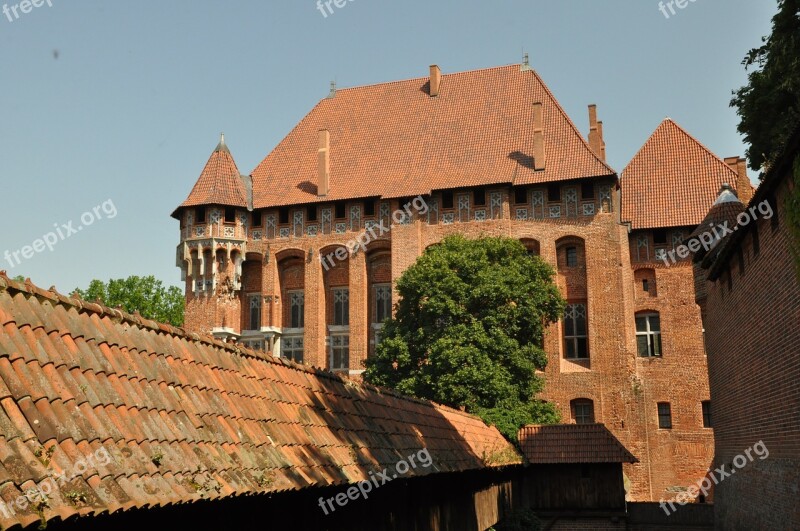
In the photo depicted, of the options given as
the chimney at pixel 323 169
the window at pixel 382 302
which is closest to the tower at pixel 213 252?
the chimney at pixel 323 169

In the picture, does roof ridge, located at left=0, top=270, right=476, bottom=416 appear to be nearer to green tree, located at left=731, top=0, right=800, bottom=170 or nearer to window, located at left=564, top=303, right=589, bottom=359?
green tree, located at left=731, top=0, right=800, bottom=170

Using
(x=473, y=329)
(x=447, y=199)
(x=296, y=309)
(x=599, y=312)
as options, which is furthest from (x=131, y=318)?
(x=296, y=309)

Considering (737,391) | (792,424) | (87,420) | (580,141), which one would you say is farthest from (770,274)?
(580,141)

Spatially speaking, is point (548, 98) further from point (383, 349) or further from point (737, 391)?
point (737, 391)

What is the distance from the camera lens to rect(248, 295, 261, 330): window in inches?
1400

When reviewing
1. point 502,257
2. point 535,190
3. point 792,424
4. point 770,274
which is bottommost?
point 792,424

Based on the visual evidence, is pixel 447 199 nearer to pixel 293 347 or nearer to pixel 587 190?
pixel 587 190

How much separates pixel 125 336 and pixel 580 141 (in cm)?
2970

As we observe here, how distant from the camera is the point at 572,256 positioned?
3275cm

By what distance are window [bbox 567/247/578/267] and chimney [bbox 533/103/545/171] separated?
3431 millimetres

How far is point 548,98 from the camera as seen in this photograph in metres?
36.4

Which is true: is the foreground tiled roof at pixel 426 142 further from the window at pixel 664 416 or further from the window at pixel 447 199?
the window at pixel 664 416

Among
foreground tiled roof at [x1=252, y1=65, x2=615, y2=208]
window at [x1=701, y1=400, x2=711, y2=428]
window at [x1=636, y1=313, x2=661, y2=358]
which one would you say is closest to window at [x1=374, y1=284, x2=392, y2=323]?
foreground tiled roof at [x1=252, y1=65, x2=615, y2=208]

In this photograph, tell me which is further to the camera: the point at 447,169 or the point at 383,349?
the point at 447,169
